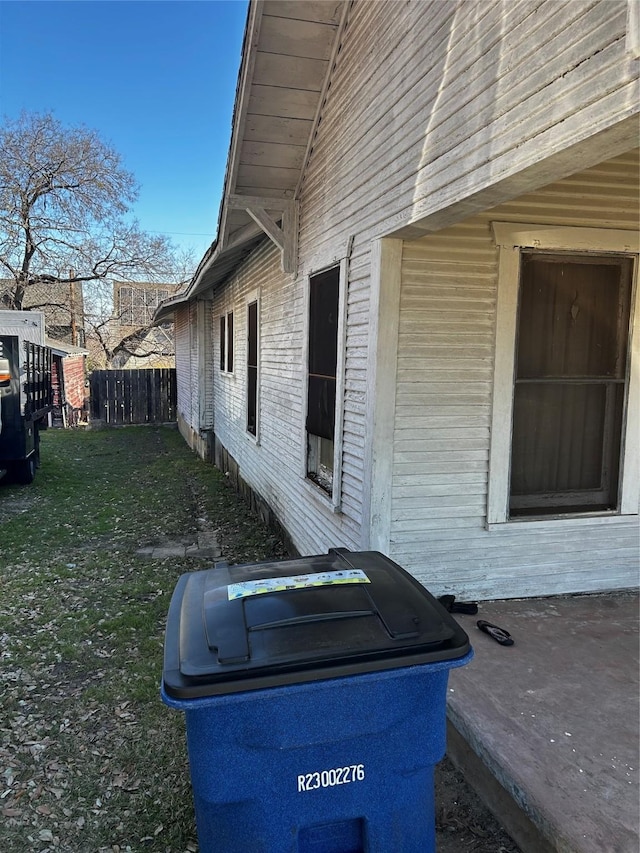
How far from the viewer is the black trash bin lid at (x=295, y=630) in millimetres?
1558

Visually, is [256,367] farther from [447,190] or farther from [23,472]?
[447,190]

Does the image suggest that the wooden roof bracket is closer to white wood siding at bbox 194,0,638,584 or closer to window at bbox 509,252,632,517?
white wood siding at bbox 194,0,638,584

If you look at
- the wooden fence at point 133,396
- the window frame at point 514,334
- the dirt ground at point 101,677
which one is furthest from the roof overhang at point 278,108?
the wooden fence at point 133,396

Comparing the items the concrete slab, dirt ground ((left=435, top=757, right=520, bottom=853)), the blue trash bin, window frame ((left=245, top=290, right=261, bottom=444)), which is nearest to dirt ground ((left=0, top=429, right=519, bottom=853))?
dirt ground ((left=435, top=757, right=520, bottom=853))

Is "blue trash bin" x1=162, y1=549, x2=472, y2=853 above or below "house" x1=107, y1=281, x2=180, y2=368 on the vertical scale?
below

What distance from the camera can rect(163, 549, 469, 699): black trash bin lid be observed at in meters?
Result: 1.56

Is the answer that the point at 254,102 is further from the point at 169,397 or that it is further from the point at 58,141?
the point at 58,141

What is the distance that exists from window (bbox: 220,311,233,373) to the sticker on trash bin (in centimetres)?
847

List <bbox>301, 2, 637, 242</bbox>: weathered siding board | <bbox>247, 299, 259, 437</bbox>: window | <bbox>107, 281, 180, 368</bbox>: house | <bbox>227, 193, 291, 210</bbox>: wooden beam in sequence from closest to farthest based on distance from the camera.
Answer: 1. <bbox>301, 2, 637, 242</bbox>: weathered siding board
2. <bbox>227, 193, 291, 210</bbox>: wooden beam
3. <bbox>247, 299, 259, 437</bbox>: window
4. <bbox>107, 281, 180, 368</bbox>: house

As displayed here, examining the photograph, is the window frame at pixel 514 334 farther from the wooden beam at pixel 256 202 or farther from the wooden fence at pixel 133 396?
the wooden fence at pixel 133 396

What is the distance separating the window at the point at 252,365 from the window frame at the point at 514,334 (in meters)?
4.74

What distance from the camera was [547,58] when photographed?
1883 millimetres

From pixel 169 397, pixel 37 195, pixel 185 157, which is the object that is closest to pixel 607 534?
pixel 169 397

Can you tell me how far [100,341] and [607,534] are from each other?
1198 inches
